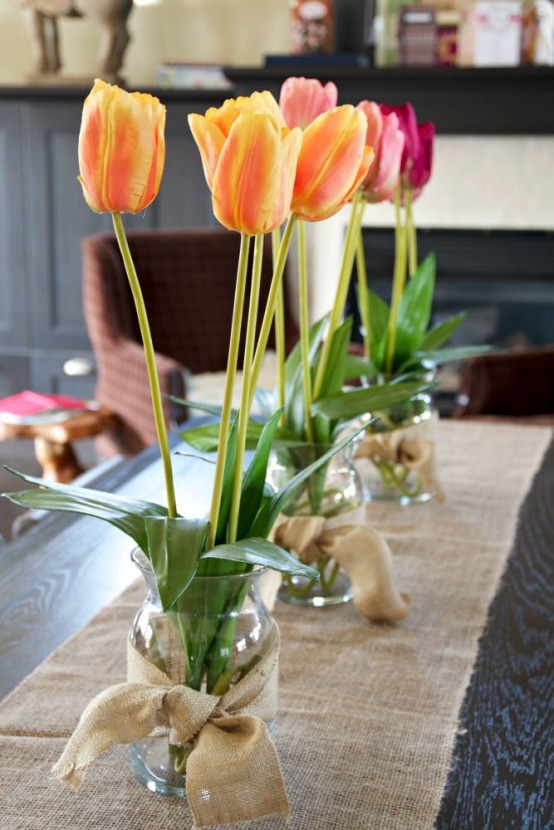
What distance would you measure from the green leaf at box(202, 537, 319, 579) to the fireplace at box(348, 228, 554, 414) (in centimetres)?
310

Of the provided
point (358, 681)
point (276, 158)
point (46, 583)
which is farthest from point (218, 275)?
point (276, 158)

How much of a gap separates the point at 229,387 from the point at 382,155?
1.39 ft

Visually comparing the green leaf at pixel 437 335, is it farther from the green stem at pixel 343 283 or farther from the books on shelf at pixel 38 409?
the books on shelf at pixel 38 409

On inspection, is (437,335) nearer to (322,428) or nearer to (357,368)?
(357,368)

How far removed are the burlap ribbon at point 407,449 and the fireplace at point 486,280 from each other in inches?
97.7

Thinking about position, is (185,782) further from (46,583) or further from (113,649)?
(46,583)

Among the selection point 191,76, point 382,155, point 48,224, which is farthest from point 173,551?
point 48,224

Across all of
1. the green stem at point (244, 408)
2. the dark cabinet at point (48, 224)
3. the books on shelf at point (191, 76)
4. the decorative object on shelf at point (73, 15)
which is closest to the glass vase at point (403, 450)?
the green stem at point (244, 408)

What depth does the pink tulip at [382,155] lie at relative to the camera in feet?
3.20

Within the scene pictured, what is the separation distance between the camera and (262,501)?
2.37 feet

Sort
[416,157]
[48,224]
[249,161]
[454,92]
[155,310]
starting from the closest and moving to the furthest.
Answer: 1. [249,161]
2. [416,157]
3. [155,310]
4. [454,92]
5. [48,224]

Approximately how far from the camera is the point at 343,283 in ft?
3.15

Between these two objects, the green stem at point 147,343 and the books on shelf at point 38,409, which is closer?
the green stem at point 147,343

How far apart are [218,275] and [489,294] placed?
1.13 m
